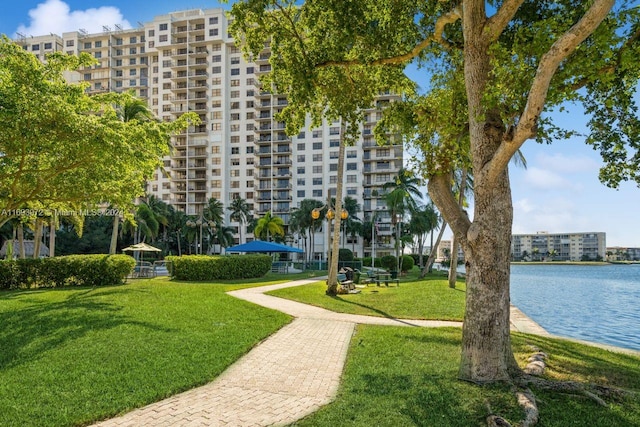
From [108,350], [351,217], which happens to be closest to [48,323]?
[108,350]

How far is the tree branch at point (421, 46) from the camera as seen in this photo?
7.75 metres

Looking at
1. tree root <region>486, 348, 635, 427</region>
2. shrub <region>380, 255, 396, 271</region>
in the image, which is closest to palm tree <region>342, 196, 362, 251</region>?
shrub <region>380, 255, 396, 271</region>

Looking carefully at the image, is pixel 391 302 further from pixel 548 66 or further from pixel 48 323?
pixel 548 66

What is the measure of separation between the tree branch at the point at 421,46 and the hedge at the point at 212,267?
1753cm

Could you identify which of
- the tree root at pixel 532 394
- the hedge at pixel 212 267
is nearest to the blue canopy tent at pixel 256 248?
the hedge at pixel 212 267

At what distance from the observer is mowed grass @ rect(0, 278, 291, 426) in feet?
17.5

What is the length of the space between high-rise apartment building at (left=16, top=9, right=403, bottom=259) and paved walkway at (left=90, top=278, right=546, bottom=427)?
70376 millimetres

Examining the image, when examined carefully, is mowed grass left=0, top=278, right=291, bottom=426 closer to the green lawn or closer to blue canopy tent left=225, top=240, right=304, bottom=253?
the green lawn

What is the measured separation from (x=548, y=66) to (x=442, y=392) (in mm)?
4330

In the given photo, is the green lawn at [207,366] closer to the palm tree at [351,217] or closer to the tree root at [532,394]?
the tree root at [532,394]

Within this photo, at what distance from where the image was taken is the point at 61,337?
8438 mm

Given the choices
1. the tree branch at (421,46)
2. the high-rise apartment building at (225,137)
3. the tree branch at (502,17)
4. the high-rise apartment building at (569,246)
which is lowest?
the high-rise apartment building at (569,246)

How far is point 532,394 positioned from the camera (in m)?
5.50

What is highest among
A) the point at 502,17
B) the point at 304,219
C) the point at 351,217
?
the point at 351,217
